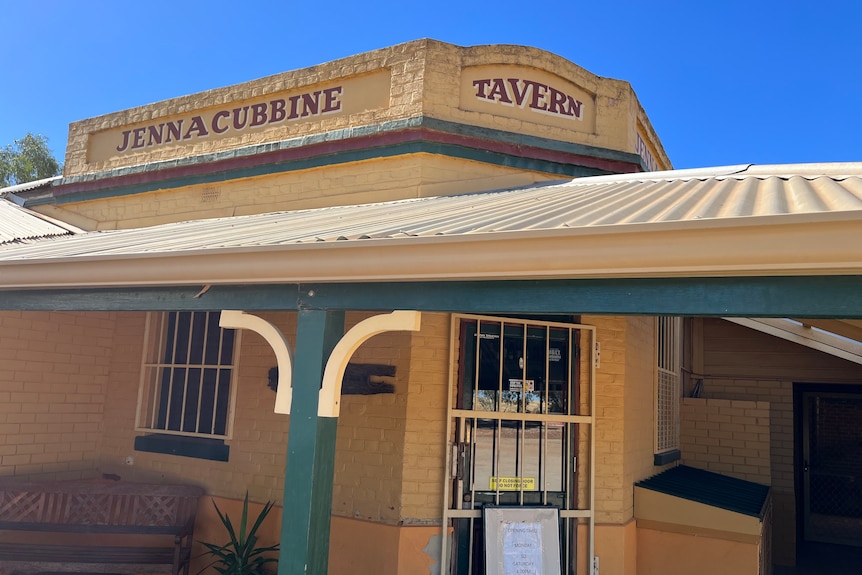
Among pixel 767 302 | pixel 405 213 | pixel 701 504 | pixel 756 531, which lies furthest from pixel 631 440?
pixel 767 302

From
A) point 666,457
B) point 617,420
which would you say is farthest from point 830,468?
point 617,420

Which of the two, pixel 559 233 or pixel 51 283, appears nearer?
pixel 559 233

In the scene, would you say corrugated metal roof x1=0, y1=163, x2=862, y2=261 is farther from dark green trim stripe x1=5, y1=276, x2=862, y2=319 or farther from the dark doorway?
the dark doorway

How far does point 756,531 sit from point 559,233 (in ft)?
14.5

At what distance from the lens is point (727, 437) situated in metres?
8.64

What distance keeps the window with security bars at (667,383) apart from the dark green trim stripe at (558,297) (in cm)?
477

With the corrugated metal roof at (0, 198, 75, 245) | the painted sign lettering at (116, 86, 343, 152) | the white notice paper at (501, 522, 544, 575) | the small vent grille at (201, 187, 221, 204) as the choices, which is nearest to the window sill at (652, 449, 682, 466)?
the white notice paper at (501, 522, 544, 575)

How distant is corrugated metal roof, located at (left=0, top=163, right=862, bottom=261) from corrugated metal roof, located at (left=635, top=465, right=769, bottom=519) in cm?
297

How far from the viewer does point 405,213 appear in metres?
5.25

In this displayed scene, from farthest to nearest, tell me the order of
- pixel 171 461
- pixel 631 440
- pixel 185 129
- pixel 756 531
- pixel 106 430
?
pixel 185 129 < pixel 106 430 < pixel 171 461 < pixel 631 440 < pixel 756 531

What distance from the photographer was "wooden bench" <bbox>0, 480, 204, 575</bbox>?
6.52 meters

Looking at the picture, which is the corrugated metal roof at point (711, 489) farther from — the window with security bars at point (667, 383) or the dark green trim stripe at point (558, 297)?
the dark green trim stripe at point (558, 297)

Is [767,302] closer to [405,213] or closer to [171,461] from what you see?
[405,213]

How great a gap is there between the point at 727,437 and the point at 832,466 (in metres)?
2.62
